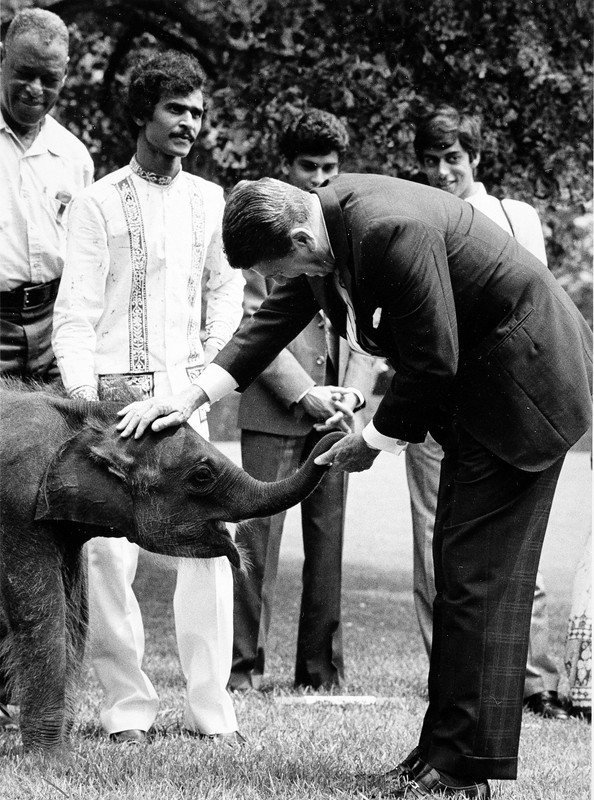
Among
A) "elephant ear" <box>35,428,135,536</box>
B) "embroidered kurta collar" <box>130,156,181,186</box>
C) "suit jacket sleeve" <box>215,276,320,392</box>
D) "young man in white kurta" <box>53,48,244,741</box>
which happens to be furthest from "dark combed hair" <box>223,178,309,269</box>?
"embroidered kurta collar" <box>130,156,181,186</box>

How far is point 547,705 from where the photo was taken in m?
6.27

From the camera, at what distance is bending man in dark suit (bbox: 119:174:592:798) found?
13.5ft

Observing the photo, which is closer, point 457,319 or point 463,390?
point 457,319

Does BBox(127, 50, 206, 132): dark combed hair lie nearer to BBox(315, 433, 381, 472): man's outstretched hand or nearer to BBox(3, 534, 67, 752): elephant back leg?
BBox(315, 433, 381, 472): man's outstretched hand

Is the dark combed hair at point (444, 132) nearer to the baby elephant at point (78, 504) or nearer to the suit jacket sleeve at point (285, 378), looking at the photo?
the suit jacket sleeve at point (285, 378)

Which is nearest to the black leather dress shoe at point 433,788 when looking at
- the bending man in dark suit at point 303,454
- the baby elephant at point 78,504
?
the baby elephant at point 78,504

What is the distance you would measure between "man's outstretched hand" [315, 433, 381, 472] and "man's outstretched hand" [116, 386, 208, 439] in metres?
0.53

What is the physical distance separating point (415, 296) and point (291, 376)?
261 centimetres

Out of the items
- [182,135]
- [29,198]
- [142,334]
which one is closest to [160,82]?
[182,135]

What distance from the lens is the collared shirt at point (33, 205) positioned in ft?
18.2

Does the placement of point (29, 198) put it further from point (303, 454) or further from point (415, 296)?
point (415, 296)

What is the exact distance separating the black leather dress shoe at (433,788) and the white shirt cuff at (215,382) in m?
1.56

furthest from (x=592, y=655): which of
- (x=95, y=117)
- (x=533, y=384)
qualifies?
(x=95, y=117)

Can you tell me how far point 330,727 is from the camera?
5.56 m
